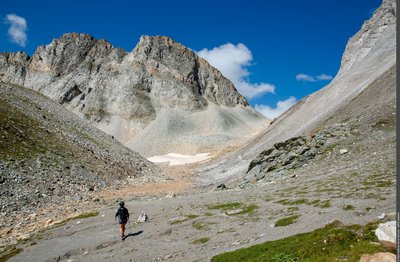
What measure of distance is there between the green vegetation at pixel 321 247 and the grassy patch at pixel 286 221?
15.7ft

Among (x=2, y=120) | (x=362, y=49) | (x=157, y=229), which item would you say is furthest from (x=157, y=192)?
(x=362, y=49)

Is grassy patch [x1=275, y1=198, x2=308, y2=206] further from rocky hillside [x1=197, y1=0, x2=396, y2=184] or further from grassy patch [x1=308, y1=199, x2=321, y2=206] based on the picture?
rocky hillside [x1=197, y1=0, x2=396, y2=184]

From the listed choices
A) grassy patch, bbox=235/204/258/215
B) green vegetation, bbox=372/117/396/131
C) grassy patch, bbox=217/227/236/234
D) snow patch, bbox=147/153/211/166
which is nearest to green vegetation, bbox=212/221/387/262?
grassy patch, bbox=217/227/236/234

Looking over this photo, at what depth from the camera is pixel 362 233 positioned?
15180 millimetres

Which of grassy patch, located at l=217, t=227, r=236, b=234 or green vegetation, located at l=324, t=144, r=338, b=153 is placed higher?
green vegetation, located at l=324, t=144, r=338, b=153

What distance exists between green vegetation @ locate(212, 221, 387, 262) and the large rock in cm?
24

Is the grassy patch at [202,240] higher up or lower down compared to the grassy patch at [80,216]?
lower down

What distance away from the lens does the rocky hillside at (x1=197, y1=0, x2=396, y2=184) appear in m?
65.2

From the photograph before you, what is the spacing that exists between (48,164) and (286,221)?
38.8 meters

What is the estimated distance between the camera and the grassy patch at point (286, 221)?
2295cm

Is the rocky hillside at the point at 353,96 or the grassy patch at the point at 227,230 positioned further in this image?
the rocky hillside at the point at 353,96

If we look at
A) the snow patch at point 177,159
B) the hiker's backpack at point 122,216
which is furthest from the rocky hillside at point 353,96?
the snow patch at point 177,159

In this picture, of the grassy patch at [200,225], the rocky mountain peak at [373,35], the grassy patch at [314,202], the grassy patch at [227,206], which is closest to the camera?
the grassy patch at [314,202]

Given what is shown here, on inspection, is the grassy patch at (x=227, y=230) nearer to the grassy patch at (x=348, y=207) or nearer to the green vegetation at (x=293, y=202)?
the green vegetation at (x=293, y=202)
